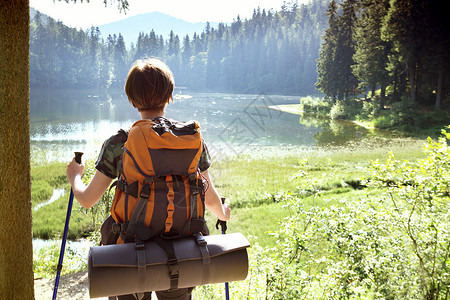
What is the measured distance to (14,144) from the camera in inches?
75.0

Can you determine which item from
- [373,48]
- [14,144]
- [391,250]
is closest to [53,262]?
[14,144]

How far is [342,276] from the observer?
120 inches

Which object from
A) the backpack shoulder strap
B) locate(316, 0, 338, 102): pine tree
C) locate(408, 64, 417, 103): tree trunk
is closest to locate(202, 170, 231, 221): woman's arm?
the backpack shoulder strap

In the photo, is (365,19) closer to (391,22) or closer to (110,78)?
(391,22)

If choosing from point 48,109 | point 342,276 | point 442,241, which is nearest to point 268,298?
point 342,276

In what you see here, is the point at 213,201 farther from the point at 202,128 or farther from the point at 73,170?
the point at 202,128

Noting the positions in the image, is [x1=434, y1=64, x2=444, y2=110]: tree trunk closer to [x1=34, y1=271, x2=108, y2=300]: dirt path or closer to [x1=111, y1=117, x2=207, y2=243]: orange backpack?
[x1=34, y1=271, x2=108, y2=300]: dirt path

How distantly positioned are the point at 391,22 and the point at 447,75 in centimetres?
462

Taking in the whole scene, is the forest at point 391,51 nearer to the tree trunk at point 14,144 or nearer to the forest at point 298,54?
the forest at point 298,54

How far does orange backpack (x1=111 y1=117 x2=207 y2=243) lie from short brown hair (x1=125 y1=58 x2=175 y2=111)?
0.08m

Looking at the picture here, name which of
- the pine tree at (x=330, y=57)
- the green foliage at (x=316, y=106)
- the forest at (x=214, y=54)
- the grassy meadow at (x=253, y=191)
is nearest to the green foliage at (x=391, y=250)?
the grassy meadow at (x=253, y=191)

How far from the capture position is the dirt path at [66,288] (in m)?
4.07

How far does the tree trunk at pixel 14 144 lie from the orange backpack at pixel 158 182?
972mm

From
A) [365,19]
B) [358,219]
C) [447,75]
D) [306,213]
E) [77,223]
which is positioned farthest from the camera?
[365,19]
